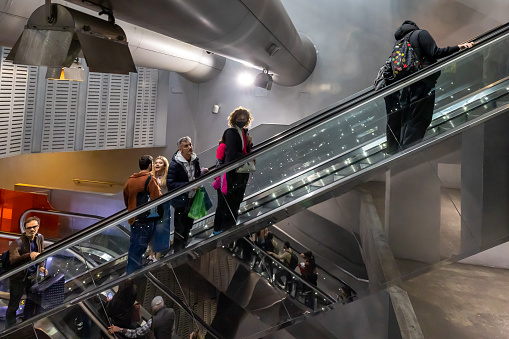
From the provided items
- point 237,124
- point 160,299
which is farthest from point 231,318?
point 237,124

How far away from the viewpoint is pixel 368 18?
909 cm

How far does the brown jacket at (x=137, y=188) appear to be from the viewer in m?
4.17

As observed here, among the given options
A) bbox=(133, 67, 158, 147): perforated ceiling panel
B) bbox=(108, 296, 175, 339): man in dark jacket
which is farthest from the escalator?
bbox=(133, 67, 158, 147): perforated ceiling panel

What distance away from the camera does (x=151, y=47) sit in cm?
720

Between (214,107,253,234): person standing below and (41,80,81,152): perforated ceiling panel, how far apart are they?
4.65 meters

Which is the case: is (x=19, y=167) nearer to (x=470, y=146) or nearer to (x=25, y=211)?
(x=25, y=211)

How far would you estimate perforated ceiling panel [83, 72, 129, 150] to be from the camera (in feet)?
27.9

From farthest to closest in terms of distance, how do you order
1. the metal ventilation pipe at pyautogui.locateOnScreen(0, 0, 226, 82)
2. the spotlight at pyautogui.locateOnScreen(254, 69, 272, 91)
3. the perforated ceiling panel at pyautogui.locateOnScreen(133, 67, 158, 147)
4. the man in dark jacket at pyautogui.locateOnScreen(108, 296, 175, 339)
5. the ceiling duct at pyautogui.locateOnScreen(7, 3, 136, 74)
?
1. the perforated ceiling panel at pyautogui.locateOnScreen(133, 67, 158, 147)
2. the spotlight at pyautogui.locateOnScreen(254, 69, 272, 91)
3. the metal ventilation pipe at pyautogui.locateOnScreen(0, 0, 226, 82)
4. the man in dark jacket at pyautogui.locateOnScreen(108, 296, 175, 339)
5. the ceiling duct at pyautogui.locateOnScreen(7, 3, 136, 74)

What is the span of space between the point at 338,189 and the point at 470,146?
4.15 feet

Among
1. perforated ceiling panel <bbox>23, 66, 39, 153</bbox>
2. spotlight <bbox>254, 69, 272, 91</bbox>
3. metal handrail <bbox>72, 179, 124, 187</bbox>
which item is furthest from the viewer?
metal handrail <bbox>72, 179, 124, 187</bbox>

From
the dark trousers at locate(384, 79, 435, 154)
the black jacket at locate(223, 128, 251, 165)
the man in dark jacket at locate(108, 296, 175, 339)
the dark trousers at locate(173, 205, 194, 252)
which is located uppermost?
the dark trousers at locate(384, 79, 435, 154)

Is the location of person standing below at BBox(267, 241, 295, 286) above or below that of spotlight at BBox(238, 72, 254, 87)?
below

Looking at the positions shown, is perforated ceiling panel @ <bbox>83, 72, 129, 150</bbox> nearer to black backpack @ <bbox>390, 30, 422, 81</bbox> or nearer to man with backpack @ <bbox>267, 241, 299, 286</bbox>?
man with backpack @ <bbox>267, 241, 299, 286</bbox>

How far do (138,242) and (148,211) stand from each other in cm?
40
